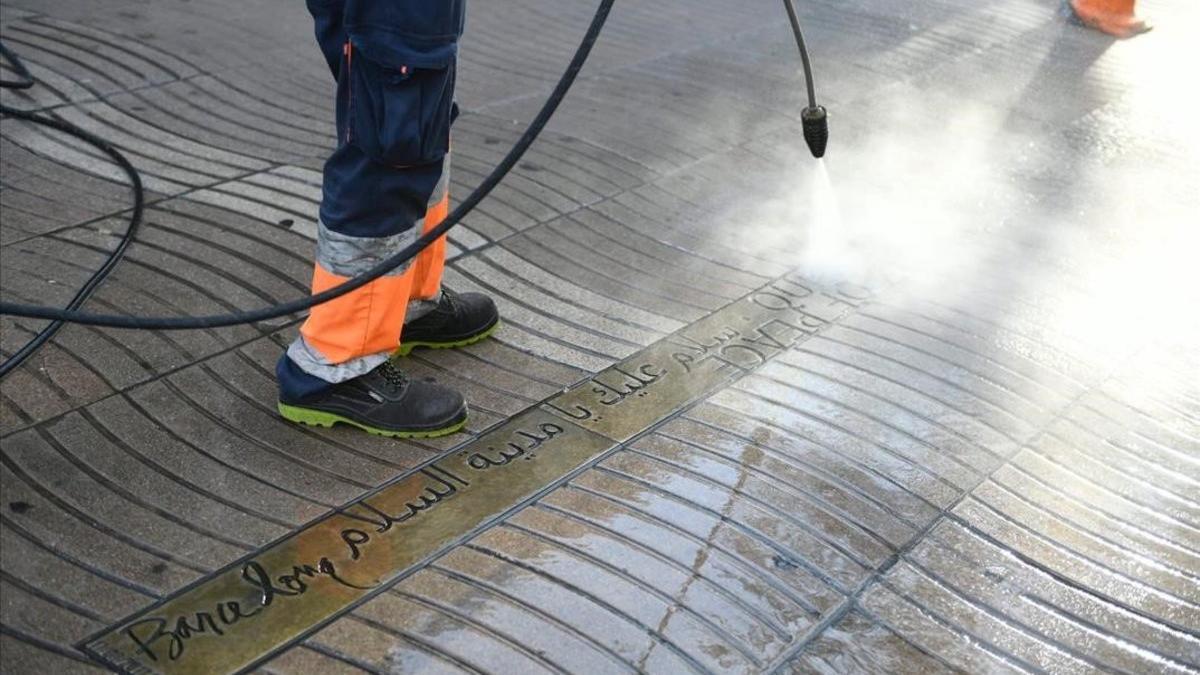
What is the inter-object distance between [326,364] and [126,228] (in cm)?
118

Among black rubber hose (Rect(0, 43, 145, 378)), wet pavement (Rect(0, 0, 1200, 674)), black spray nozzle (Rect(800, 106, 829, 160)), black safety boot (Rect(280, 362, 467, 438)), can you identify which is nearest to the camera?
wet pavement (Rect(0, 0, 1200, 674))

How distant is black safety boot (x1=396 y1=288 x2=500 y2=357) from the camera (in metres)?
3.10

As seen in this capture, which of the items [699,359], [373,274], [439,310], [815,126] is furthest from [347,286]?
[815,126]

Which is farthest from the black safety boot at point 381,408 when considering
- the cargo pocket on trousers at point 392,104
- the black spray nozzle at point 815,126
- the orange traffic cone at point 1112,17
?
the orange traffic cone at point 1112,17

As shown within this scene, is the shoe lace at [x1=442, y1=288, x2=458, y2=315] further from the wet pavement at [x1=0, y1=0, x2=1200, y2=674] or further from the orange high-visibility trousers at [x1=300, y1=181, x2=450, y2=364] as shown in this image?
the orange high-visibility trousers at [x1=300, y1=181, x2=450, y2=364]

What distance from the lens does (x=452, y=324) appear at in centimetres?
313

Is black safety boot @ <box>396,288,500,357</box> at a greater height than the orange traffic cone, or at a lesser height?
lesser

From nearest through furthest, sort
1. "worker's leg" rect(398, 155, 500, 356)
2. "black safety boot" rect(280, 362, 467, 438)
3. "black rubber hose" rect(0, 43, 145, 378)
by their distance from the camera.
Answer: "black safety boot" rect(280, 362, 467, 438)
"black rubber hose" rect(0, 43, 145, 378)
"worker's leg" rect(398, 155, 500, 356)

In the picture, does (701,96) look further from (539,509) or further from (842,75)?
(539,509)

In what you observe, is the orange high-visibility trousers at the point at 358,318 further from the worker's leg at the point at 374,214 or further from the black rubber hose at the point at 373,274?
the black rubber hose at the point at 373,274

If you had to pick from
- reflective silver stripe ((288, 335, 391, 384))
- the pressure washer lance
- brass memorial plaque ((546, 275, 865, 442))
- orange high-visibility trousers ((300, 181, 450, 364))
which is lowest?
brass memorial plaque ((546, 275, 865, 442))

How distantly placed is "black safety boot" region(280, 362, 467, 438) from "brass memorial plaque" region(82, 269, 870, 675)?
9cm

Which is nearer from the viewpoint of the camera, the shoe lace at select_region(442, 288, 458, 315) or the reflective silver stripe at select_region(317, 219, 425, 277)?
the reflective silver stripe at select_region(317, 219, 425, 277)

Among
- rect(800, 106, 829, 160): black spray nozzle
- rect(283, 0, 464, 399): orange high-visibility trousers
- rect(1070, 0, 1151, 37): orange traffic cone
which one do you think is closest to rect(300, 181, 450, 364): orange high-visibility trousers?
rect(283, 0, 464, 399): orange high-visibility trousers
